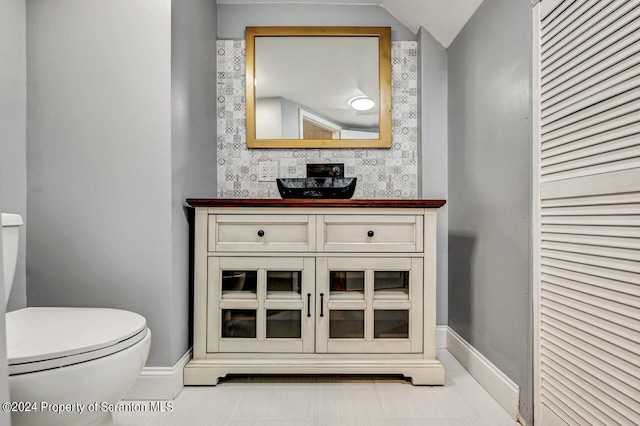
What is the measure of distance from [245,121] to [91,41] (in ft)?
2.87

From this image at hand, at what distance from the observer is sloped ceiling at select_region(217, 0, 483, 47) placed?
1902 mm

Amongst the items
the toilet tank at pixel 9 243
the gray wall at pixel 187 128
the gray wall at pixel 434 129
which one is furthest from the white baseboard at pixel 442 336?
the toilet tank at pixel 9 243

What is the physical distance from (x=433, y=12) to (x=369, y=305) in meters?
1.61

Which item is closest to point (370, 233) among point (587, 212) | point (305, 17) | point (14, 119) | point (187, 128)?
point (587, 212)

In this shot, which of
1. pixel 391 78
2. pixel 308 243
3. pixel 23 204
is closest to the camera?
pixel 23 204

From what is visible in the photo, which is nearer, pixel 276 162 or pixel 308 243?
pixel 308 243

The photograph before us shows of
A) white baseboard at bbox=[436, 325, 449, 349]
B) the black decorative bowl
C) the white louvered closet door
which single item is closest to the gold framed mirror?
the black decorative bowl

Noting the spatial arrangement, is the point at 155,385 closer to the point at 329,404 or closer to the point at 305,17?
the point at 329,404

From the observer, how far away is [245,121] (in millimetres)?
2268

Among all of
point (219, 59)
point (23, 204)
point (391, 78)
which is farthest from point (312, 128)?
point (23, 204)

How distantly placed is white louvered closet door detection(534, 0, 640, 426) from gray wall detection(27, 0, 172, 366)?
56.7 inches

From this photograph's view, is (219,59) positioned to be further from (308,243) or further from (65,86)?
(308,243)

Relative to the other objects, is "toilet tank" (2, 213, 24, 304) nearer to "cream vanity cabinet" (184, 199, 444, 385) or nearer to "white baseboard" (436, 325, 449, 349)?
"cream vanity cabinet" (184, 199, 444, 385)

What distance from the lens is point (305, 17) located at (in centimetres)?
227
